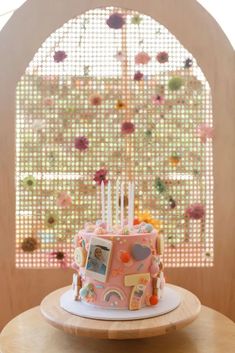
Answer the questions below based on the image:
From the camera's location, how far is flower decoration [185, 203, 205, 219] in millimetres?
2061

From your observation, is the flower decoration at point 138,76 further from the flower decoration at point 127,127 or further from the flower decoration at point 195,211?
the flower decoration at point 195,211

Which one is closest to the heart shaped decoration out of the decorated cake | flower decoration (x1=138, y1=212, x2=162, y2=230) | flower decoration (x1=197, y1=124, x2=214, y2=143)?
the decorated cake

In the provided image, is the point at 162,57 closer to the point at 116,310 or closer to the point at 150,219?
the point at 150,219

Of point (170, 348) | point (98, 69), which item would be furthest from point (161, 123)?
point (170, 348)

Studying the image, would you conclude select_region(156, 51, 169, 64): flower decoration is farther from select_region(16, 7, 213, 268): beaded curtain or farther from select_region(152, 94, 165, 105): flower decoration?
select_region(152, 94, 165, 105): flower decoration

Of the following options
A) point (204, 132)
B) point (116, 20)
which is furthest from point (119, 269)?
point (116, 20)

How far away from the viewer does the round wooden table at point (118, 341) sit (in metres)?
1.39

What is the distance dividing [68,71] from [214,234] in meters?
1.03

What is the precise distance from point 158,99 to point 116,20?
0.42m

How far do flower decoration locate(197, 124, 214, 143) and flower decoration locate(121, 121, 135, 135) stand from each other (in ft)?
1.03

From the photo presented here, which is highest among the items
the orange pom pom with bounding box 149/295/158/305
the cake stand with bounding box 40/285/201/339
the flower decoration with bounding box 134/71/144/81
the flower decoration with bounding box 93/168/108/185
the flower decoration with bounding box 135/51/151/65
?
the flower decoration with bounding box 135/51/151/65

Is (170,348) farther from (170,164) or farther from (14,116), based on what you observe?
(14,116)

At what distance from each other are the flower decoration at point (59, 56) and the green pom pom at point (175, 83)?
511 millimetres

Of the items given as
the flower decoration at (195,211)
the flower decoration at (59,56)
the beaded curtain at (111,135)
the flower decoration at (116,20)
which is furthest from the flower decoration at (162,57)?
the flower decoration at (195,211)
